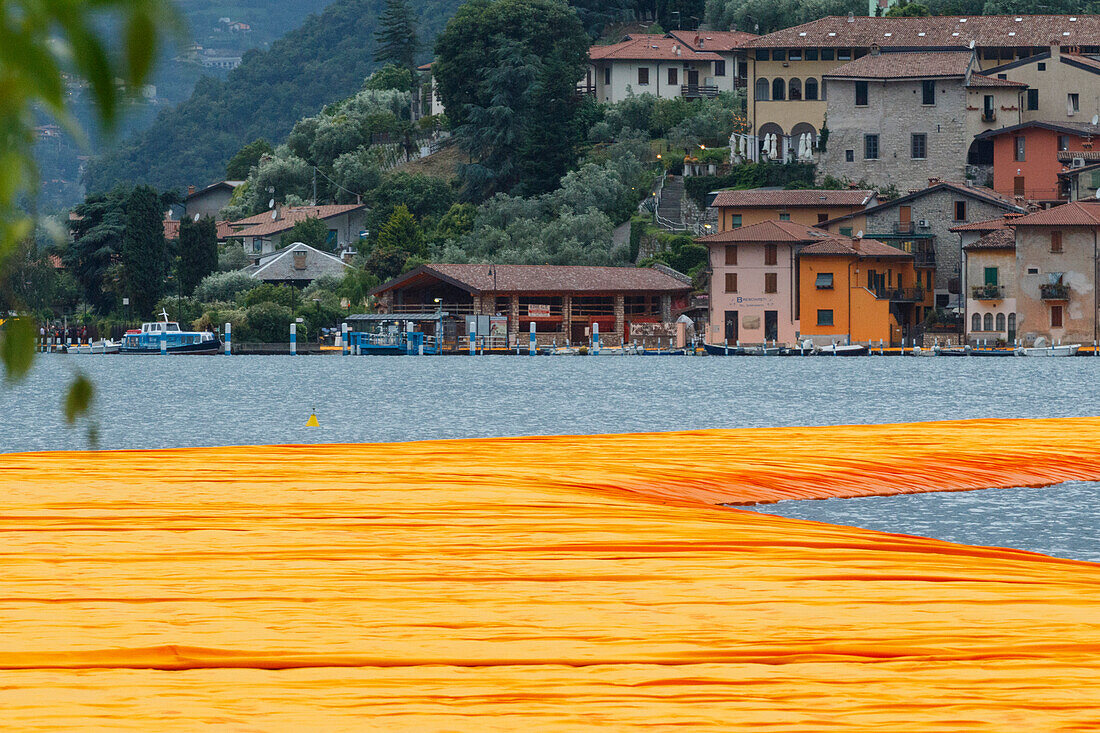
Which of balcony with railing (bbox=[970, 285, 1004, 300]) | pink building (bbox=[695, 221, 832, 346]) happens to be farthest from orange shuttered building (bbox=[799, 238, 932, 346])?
balcony with railing (bbox=[970, 285, 1004, 300])

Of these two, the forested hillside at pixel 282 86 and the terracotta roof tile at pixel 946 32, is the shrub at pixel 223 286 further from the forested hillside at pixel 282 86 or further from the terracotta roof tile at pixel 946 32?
the forested hillside at pixel 282 86

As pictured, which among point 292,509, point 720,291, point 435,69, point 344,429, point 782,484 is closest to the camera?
point 292,509

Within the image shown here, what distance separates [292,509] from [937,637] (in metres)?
5.24

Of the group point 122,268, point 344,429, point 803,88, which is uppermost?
point 803,88

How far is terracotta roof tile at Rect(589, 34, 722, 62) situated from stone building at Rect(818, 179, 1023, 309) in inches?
1214

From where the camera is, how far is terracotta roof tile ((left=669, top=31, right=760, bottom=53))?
104562 millimetres

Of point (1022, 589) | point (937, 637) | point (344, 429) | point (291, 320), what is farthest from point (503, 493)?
point (291, 320)

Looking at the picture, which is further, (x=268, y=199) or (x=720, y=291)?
(x=268, y=199)

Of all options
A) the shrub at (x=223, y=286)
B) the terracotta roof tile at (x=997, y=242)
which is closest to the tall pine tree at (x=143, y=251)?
the shrub at (x=223, y=286)

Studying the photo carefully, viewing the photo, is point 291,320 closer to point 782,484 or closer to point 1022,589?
point 782,484

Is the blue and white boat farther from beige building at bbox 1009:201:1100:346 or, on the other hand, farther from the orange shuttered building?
beige building at bbox 1009:201:1100:346

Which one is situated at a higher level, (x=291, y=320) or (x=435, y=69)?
(x=435, y=69)

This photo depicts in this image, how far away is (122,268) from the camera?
8531 cm

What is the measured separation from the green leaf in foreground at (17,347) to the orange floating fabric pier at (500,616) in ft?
10.5
